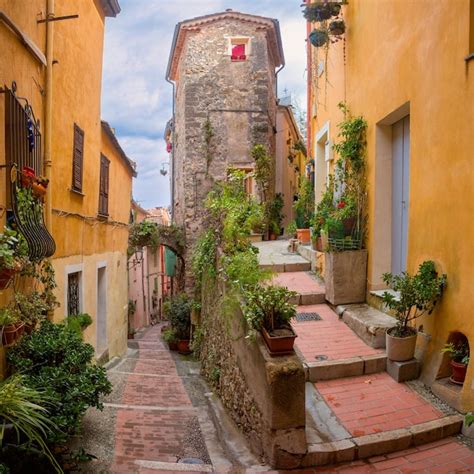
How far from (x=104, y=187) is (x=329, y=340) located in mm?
6123

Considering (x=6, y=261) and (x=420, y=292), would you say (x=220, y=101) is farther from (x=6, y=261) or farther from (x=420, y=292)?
(x=6, y=261)

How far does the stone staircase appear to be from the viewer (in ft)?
12.3

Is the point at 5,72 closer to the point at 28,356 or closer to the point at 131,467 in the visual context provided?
the point at 28,356

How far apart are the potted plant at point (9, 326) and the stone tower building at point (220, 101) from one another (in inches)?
477

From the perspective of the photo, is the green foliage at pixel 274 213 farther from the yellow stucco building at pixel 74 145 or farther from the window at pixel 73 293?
the window at pixel 73 293

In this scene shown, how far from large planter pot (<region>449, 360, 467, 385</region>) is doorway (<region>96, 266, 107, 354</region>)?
22.8ft

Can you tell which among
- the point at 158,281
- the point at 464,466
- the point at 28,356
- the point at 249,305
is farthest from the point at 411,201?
the point at 158,281

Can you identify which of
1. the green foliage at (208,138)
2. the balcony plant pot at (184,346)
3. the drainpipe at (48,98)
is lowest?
the balcony plant pot at (184,346)

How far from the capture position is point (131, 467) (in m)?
4.17

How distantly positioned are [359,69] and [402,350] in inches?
187

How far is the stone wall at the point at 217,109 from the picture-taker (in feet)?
53.0

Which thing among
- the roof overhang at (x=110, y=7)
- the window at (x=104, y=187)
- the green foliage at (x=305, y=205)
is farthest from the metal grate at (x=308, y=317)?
the roof overhang at (x=110, y=7)

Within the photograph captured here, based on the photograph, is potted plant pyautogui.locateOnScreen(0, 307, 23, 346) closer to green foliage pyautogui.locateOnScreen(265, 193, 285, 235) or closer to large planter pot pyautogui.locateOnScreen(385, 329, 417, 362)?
large planter pot pyautogui.locateOnScreen(385, 329, 417, 362)

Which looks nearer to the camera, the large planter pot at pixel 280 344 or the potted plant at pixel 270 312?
the large planter pot at pixel 280 344
